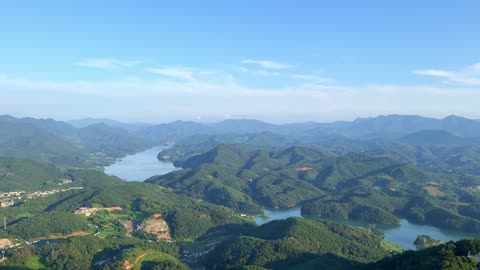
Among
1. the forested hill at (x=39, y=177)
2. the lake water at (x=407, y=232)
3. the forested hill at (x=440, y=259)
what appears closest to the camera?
the forested hill at (x=440, y=259)

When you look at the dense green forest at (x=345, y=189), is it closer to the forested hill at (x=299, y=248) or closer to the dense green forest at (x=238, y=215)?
the dense green forest at (x=238, y=215)

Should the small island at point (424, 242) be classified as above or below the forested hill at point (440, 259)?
below

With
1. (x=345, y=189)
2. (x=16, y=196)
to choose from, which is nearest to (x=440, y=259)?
(x=345, y=189)

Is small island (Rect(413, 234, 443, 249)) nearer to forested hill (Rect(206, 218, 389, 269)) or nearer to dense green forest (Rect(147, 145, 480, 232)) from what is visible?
forested hill (Rect(206, 218, 389, 269))

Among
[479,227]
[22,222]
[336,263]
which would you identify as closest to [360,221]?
[479,227]

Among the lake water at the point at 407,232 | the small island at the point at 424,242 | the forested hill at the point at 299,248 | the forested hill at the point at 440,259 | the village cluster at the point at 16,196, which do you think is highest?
the forested hill at the point at 440,259

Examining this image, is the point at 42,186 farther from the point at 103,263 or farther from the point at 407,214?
the point at 407,214

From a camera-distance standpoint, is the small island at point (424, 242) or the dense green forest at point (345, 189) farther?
the dense green forest at point (345, 189)

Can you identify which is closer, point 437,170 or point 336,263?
point 336,263

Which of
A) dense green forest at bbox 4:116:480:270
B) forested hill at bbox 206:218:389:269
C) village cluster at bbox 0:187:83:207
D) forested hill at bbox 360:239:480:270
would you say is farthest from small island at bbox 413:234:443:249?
village cluster at bbox 0:187:83:207

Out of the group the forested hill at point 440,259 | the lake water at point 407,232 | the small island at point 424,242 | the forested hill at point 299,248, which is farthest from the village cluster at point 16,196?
the forested hill at point 440,259

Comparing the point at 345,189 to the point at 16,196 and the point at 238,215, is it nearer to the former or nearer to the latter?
the point at 238,215
